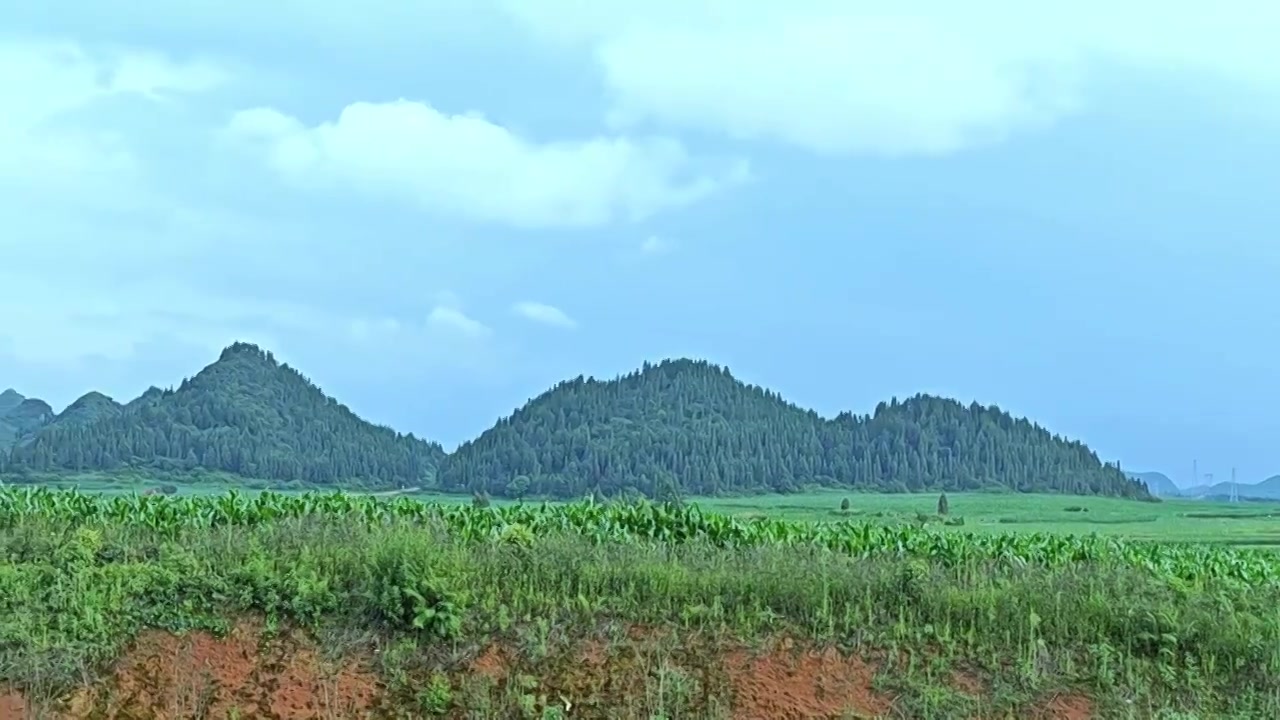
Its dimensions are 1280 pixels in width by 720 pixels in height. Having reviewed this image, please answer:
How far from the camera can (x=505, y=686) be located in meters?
7.86

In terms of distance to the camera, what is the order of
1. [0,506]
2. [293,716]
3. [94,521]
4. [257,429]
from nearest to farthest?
[293,716]
[94,521]
[0,506]
[257,429]

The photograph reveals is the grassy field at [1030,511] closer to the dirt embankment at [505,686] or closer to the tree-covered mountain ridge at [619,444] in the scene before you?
the tree-covered mountain ridge at [619,444]

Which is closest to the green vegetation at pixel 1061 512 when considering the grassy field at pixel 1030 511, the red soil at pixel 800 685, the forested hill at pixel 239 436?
the grassy field at pixel 1030 511

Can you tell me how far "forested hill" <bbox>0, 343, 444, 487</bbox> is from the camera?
22686 mm

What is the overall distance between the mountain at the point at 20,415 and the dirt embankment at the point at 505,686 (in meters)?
21.5

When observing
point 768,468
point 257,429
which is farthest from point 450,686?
point 257,429

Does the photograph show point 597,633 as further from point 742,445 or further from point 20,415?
point 20,415

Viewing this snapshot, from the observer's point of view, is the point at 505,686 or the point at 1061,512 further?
the point at 1061,512

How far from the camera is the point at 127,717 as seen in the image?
25.5 feet

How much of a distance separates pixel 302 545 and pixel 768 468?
46.4 ft

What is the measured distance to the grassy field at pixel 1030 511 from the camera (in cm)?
1566

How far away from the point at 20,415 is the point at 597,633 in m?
24.6

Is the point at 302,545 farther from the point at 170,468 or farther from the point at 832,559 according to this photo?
the point at 170,468

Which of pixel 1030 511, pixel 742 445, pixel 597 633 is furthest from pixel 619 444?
pixel 597 633
